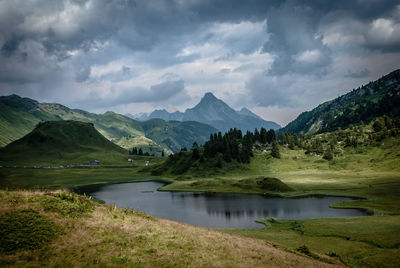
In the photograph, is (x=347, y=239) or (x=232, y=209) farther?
(x=232, y=209)

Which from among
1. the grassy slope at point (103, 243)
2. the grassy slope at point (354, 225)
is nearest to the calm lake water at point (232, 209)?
the grassy slope at point (354, 225)

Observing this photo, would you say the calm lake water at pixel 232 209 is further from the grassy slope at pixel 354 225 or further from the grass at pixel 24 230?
the grass at pixel 24 230

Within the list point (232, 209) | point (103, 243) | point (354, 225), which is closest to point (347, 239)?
point (354, 225)

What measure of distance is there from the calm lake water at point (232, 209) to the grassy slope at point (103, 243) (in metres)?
43.2

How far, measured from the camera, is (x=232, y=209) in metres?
93.2

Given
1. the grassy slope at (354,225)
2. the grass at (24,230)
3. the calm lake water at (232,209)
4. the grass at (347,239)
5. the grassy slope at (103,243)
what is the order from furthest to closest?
the calm lake water at (232,209), the grassy slope at (354,225), the grass at (347,239), the grass at (24,230), the grassy slope at (103,243)

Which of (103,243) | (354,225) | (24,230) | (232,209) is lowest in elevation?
(232,209)

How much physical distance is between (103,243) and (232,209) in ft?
244

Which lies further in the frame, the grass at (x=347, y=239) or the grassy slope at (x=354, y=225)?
the grassy slope at (x=354, y=225)

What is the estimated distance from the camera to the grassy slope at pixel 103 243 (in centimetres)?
2127

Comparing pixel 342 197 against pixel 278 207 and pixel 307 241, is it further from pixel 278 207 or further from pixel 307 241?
pixel 307 241

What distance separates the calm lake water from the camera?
77.2m

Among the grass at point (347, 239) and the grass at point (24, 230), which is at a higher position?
the grass at point (24, 230)

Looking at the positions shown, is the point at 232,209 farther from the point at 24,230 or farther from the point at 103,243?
the point at 24,230
